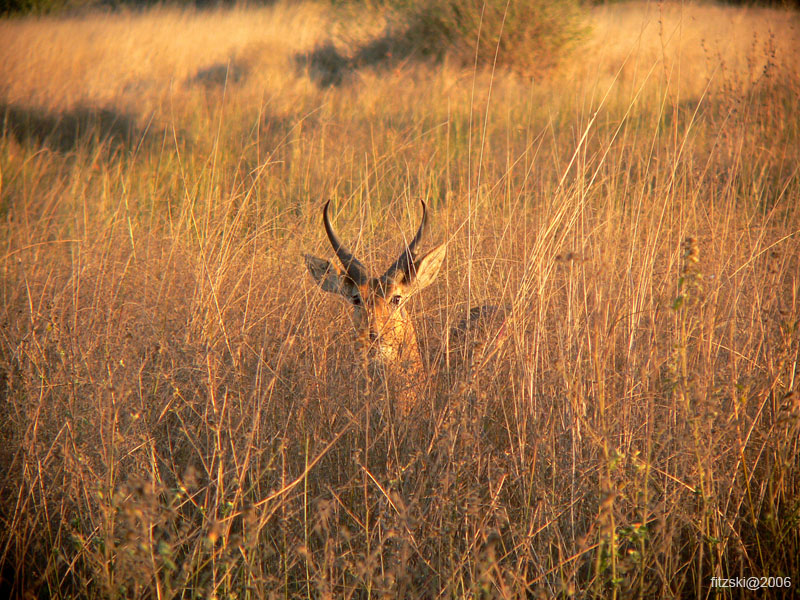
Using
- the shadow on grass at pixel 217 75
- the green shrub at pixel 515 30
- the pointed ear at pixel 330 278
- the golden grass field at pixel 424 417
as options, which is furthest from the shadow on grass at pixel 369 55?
the pointed ear at pixel 330 278

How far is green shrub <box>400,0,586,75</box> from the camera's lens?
11148mm

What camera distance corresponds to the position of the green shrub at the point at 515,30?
11148mm

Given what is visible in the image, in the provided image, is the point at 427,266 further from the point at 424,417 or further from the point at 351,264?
the point at 424,417

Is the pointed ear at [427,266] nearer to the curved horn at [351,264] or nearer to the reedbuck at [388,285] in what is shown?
the reedbuck at [388,285]

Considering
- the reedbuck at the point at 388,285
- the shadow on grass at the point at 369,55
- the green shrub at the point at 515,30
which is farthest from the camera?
the shadow on grass at the point at 369,55

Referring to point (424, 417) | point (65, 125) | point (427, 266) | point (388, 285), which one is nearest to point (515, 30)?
point (65, 125)

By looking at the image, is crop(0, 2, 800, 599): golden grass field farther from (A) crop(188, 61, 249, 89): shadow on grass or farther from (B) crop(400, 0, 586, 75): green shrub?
(B) crop(400, 0, 586, 75): green shrub

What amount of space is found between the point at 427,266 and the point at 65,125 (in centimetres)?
768

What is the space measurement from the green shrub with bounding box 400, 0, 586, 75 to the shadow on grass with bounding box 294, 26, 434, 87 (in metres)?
0.50

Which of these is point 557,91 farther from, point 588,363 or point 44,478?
point 44,478

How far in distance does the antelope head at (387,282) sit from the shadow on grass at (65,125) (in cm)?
565

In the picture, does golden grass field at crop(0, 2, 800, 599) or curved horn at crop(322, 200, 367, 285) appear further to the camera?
curved horn at crop(322, 200, 367, 285)

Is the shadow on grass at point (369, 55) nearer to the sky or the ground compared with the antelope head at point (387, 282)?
nearer to the sky

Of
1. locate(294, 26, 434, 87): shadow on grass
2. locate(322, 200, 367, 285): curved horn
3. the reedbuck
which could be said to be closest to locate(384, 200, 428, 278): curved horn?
the reedbuck
